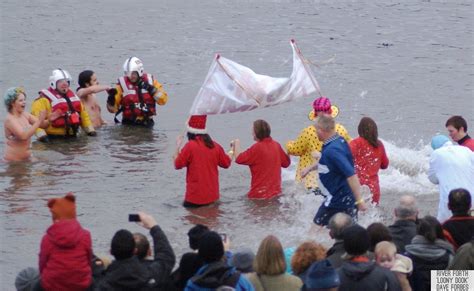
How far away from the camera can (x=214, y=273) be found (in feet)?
24.1

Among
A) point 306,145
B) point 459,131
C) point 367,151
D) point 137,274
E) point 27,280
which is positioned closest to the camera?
point 137,274

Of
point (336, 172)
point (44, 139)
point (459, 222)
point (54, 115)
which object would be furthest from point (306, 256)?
point (44, 139)

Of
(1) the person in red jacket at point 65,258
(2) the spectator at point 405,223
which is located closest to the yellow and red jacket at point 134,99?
(2) the spectator at point 405,223

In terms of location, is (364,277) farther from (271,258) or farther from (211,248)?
(211,248)

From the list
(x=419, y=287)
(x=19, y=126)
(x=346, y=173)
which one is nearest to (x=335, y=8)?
(x=19, y=126)

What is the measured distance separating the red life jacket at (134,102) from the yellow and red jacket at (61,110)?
0.69m

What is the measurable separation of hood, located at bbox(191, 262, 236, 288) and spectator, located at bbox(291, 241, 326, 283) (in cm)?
52

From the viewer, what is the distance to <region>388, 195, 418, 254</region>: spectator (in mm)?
8492

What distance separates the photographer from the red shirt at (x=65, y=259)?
7.63 m

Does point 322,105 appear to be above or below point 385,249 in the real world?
above

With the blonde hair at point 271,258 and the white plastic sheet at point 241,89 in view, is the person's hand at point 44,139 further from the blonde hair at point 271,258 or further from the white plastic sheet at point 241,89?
the blonde hair at point 271,258

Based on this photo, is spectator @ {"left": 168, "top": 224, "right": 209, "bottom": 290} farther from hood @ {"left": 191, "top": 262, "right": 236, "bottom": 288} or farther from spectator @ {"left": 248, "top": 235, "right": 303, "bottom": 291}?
spectator @ {"left": 248, "top": 235, "right": 303, "bottom": 291}

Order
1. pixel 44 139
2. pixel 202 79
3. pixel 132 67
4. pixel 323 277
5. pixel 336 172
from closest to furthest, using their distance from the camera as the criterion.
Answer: pixel 323 277
pixel 336 172
pixel 44 139
pixel 132 67
pixel 202 79

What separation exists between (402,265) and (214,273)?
139 centimetres
